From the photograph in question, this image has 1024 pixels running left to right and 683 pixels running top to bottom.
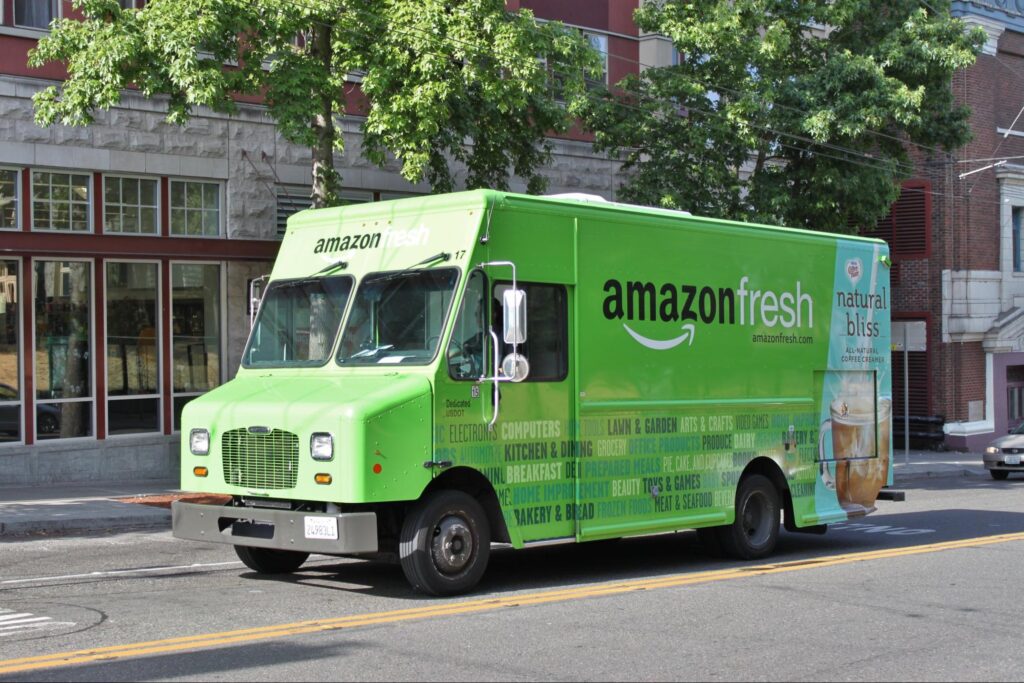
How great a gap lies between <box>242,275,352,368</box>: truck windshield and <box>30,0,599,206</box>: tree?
17.5 ft

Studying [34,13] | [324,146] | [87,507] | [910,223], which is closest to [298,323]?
[87,507]

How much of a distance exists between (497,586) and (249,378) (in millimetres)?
2734

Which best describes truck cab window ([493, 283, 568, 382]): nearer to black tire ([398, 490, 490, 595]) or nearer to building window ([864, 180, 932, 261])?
black tire ([398, 490, 490, 595])

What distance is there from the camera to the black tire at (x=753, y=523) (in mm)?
12562

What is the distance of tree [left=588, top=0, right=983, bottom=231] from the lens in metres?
22.0

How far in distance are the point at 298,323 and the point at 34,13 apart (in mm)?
10734

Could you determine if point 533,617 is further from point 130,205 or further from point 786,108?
point 786,108

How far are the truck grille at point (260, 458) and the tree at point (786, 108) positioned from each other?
12.7 meters

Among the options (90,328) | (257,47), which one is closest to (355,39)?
(257,47)

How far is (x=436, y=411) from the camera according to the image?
978 cm

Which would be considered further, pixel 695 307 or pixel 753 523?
pixel 753 523

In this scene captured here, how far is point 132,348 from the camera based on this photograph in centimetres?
2005

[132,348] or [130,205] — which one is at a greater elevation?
[130,205]

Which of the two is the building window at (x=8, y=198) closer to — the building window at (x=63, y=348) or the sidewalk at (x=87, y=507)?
the building window at (x=63, y=348)
